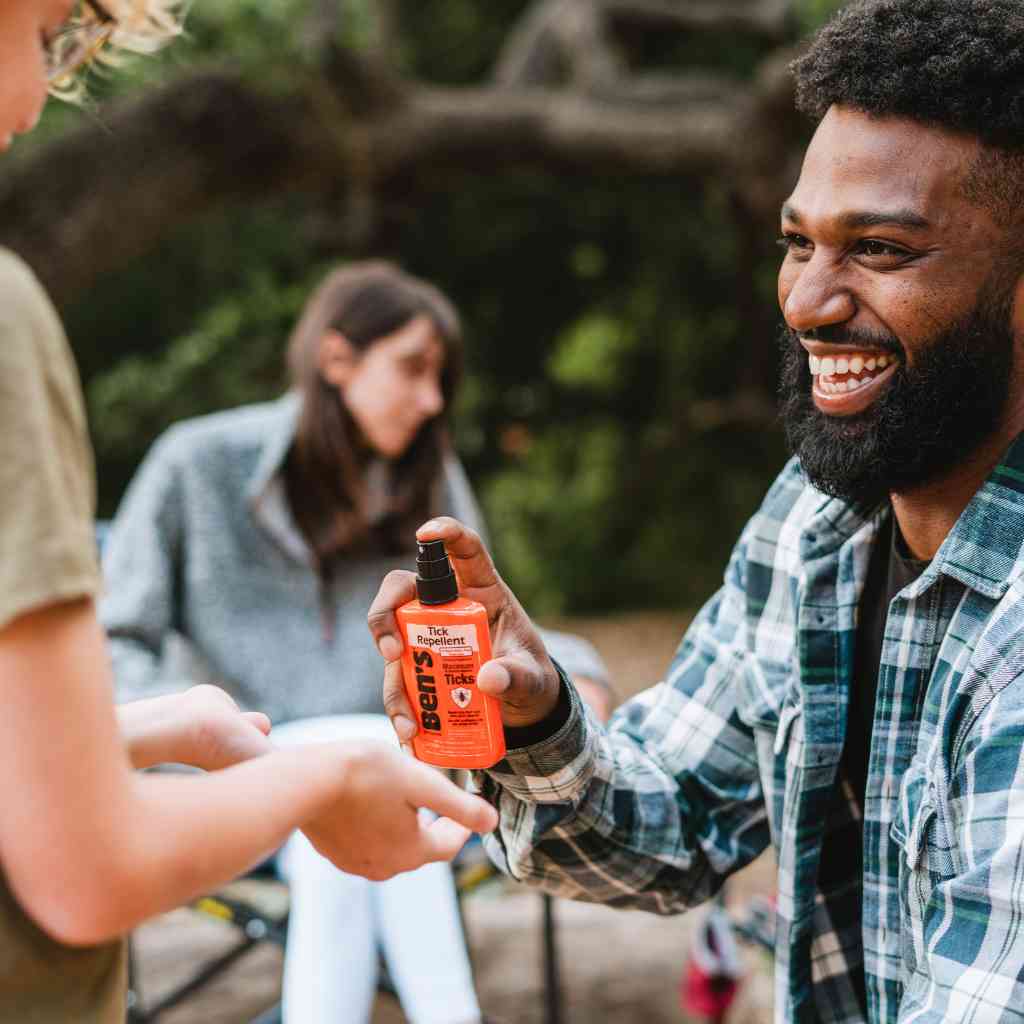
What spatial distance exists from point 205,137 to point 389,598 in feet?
15.3

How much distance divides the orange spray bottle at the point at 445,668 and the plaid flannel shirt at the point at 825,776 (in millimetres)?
141

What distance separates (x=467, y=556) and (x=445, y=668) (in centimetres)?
13

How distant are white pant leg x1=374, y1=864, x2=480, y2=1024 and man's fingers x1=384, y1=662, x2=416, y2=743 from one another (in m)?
0.91

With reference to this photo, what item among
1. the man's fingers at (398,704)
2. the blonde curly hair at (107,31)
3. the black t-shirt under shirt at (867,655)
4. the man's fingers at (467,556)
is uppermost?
the blonde curly hair at (107,31)

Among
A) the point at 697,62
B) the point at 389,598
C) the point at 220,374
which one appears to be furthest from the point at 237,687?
the point at 697,62

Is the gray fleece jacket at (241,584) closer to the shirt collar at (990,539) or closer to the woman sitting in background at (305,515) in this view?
the woman sitting in background at (305,515)

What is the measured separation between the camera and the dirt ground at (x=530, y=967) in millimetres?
3111

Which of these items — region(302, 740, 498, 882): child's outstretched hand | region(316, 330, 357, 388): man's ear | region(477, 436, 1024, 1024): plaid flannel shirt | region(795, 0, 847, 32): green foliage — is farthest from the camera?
region(795, 0, 847, 32): green foliage

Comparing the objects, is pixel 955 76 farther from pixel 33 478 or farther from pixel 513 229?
pixel 513 229

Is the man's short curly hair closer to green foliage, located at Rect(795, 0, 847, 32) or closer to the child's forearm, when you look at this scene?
the child's forearm

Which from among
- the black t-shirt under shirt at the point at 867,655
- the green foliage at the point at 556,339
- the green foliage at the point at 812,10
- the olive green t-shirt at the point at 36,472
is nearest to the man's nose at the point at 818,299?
the black t-shirt under shirt at the point at 867,655

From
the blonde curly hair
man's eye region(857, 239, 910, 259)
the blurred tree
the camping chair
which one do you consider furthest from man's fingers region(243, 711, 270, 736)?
the blurred tree

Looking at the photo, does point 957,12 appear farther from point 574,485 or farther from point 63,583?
point 574,485

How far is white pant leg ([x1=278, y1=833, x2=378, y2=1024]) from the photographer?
2152 mm
